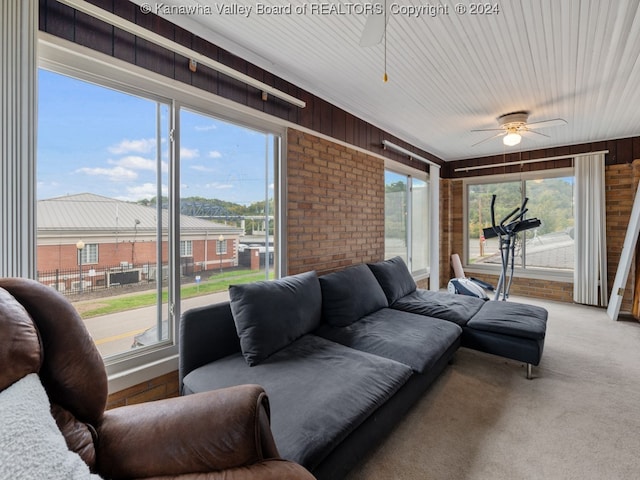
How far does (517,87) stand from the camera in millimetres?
2734

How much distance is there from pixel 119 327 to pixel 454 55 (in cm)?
293

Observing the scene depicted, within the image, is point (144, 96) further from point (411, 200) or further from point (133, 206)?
point (411, 200)

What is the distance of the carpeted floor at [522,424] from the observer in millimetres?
1515

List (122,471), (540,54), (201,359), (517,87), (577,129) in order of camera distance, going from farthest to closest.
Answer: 1. (577,129)
2. (517,87)
3. (540,54)
4. (201,359)
5. (122,471)

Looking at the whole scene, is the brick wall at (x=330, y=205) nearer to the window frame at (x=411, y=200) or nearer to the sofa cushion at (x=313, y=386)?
the window frame at (x=411, y=200)

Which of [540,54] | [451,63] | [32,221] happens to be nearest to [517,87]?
[540,54]

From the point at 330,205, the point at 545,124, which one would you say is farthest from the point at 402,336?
the point at 545,124

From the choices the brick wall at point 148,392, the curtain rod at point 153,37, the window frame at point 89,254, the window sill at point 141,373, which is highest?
the curtain rod at point 153,37

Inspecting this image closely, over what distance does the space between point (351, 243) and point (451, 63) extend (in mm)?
1906

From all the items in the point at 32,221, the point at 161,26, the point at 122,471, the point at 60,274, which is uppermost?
the point at 161,26

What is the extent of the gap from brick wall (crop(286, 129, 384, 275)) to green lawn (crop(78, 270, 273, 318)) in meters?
0.53

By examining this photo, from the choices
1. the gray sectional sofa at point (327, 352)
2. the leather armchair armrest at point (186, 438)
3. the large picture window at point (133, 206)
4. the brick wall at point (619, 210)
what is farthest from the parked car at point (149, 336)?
the brick wall at point (619, 210)

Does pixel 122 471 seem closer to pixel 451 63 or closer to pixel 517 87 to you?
pixel 451 63

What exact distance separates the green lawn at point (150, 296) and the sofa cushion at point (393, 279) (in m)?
1.39
